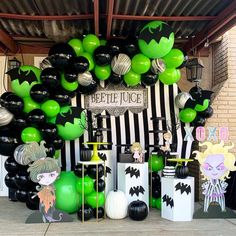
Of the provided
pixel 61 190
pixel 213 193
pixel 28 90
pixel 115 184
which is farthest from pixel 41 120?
pixel 213 193

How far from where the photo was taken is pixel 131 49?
5496mm

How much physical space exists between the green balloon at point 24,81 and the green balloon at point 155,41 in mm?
1800

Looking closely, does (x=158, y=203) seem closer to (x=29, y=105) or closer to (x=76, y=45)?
(x=29, y=105)

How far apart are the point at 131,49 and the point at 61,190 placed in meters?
2.49

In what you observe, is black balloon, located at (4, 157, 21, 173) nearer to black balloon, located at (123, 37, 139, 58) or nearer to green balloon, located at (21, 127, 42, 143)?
green balloon, located at (21, 127, 42, 143)

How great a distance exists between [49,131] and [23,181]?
85cm

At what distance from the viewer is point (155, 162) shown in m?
5.72

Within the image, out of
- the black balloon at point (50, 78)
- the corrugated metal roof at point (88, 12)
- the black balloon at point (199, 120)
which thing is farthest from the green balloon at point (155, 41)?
the black balloon at point (50, 78)

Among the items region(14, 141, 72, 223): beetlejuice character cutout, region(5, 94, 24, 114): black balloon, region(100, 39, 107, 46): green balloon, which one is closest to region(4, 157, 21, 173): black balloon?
region(14, 141, 72, 223): beetlejuice character cutout

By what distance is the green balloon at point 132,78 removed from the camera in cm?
569

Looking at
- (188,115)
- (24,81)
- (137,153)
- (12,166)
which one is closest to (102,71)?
(24,81)

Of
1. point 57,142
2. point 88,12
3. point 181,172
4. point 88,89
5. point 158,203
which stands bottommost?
point 158,203

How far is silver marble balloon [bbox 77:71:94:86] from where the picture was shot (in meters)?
5.41

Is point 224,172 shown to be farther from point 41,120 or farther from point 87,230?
point 41,120
